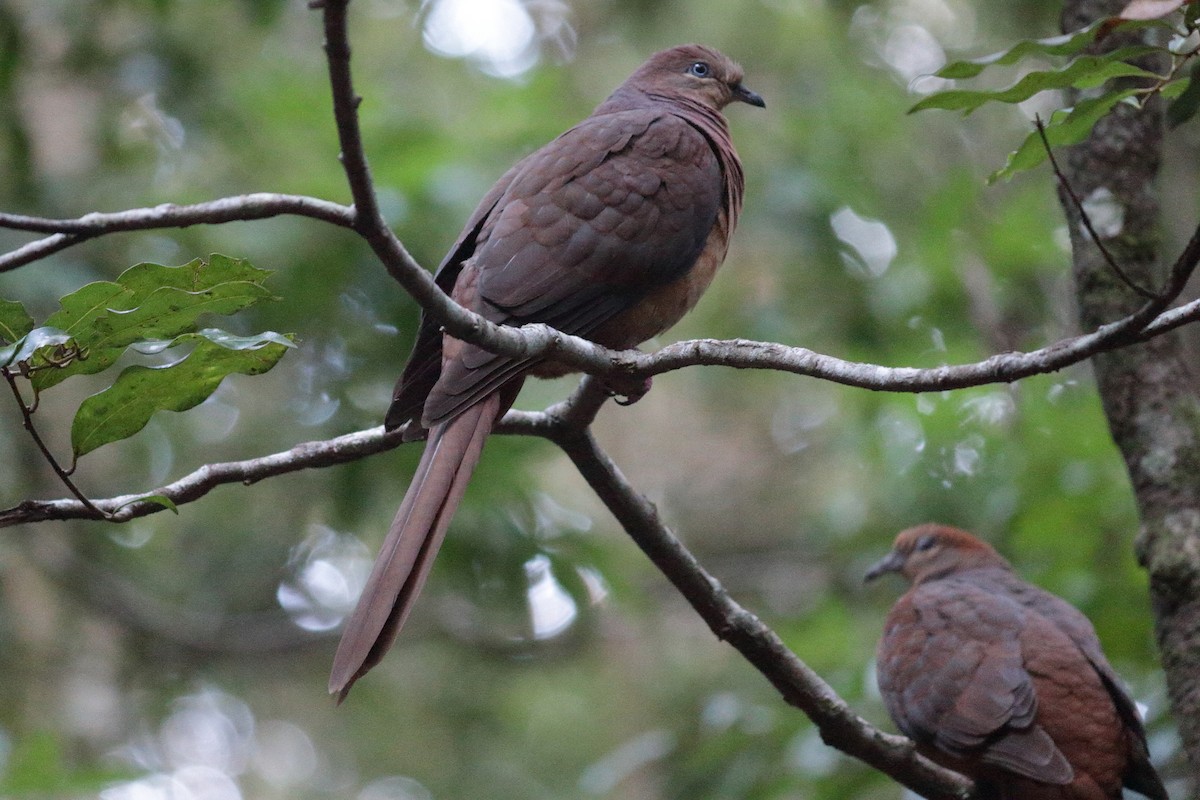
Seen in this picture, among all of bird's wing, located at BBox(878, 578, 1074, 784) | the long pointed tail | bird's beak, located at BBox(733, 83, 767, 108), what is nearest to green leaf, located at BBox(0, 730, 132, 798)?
the long pointed tail

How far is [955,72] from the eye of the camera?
220cm

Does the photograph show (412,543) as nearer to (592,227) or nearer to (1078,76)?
(592,227)

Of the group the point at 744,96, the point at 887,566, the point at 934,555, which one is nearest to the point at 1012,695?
the point at 934,555

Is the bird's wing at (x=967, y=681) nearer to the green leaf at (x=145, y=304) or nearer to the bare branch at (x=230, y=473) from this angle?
the bare branch at (x=230, y=473)

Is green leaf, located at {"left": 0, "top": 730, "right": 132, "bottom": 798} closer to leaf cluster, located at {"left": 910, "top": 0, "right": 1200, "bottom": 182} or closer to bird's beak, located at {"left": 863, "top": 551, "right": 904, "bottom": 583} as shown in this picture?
leaf cluster, located at {"left": 910, "top": 0, "right": 1200, "bottom": 182}

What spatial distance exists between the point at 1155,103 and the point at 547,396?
3.06m

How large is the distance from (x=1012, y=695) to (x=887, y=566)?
1.80 m

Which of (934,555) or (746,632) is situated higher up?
(934,555)

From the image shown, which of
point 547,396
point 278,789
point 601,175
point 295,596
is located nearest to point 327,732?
point 278,789

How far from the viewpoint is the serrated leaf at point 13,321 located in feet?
7.01

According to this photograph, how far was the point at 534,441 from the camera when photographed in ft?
17.8

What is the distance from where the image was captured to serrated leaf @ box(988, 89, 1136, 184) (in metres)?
2.28

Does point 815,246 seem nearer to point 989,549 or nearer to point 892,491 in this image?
point 892,491

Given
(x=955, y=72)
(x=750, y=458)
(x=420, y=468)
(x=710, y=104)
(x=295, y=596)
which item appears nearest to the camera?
(x=955, y=72)
